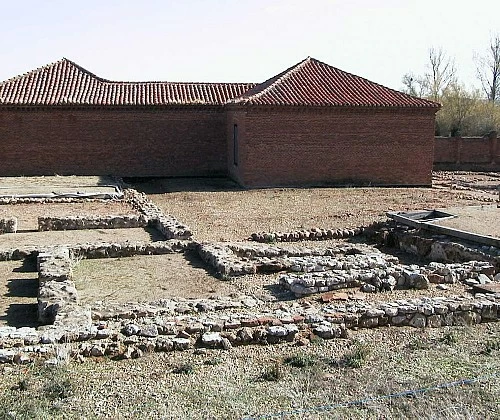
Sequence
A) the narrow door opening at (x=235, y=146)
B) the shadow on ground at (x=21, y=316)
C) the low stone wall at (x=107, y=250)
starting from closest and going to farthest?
1. the shadow on ground at (x=21, y=316)
2. the low stone wall at (x=107, y=250)
3. the narrow door opening at (x=235, y=146)

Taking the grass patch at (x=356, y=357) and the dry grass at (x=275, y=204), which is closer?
the grass patch at (x=356, y=357)

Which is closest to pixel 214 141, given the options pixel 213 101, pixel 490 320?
pixel 213 101

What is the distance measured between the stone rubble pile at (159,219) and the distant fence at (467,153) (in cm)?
1971

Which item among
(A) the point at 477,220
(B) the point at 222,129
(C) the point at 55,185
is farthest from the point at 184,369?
(B) the point at 222,129

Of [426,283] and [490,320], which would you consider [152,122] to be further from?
[490,320]

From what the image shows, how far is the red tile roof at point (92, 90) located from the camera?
26.9 metres

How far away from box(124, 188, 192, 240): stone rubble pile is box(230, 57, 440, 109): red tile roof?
5922 millimetres

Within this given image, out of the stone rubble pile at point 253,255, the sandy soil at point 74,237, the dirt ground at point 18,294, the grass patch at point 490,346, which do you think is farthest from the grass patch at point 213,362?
the sandy soil at point 74,237

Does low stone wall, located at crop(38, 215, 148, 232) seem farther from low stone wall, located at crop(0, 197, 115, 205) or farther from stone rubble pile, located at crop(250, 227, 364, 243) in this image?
low stone wall, located at crop(0, 197, 115, 205)

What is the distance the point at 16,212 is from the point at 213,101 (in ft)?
41.4

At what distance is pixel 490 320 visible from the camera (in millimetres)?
8539

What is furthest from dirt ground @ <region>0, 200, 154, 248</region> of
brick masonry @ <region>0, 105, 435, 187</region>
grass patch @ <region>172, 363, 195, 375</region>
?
grass patch @ <region>172, 363, 195, 375</region>

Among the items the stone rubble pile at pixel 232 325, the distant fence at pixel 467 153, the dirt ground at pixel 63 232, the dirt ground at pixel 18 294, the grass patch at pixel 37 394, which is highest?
the distant fence at pixel 467 153

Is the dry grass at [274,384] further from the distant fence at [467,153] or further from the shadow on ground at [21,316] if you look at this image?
the distant fence at [467,153]
